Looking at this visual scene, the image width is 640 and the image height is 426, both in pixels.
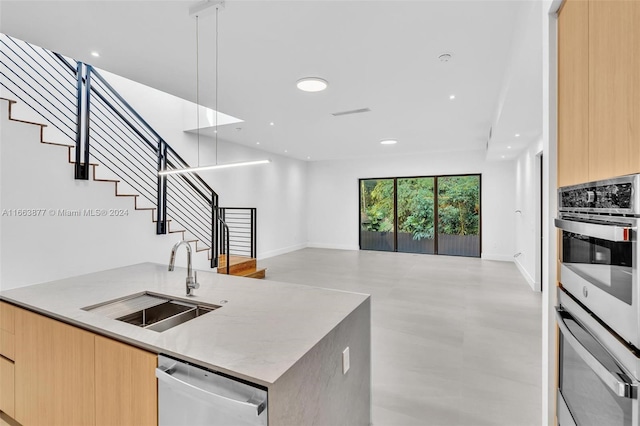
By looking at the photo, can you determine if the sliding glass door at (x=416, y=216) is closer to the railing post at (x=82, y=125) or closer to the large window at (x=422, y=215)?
the large window at (x=422, y=215)

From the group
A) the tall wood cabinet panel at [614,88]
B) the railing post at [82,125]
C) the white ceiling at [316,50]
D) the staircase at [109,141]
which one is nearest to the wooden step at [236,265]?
the staircase at [109,141]

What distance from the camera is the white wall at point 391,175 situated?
7.61 metres

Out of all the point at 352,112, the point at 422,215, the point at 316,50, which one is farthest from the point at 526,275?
the point at 316,50

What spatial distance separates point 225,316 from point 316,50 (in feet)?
7.90

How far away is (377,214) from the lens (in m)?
9.12

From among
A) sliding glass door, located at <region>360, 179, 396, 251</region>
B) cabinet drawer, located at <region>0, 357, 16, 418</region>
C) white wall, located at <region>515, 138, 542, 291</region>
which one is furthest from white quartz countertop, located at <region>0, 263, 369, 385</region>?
sliding glass door, located at <region>360, 179, 396, 251</region>

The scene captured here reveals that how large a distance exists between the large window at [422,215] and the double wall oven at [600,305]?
23.9ft

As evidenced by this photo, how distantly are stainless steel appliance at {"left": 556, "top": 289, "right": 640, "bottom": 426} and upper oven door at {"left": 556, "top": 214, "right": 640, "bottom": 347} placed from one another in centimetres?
5

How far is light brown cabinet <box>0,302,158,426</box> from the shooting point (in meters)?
1.33

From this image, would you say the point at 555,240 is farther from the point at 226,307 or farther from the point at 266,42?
the point at 266,42

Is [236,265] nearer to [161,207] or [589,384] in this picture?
[161,207]

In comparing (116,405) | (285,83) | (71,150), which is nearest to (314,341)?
(116,405)

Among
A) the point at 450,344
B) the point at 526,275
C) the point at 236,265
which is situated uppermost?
the point at 236,265

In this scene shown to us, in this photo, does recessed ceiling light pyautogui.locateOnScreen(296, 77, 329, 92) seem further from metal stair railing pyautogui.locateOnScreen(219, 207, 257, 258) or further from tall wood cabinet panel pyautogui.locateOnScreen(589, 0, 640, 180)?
metal stair railing pyautogui.locateOnScreen(219, 207, 257, 258)
